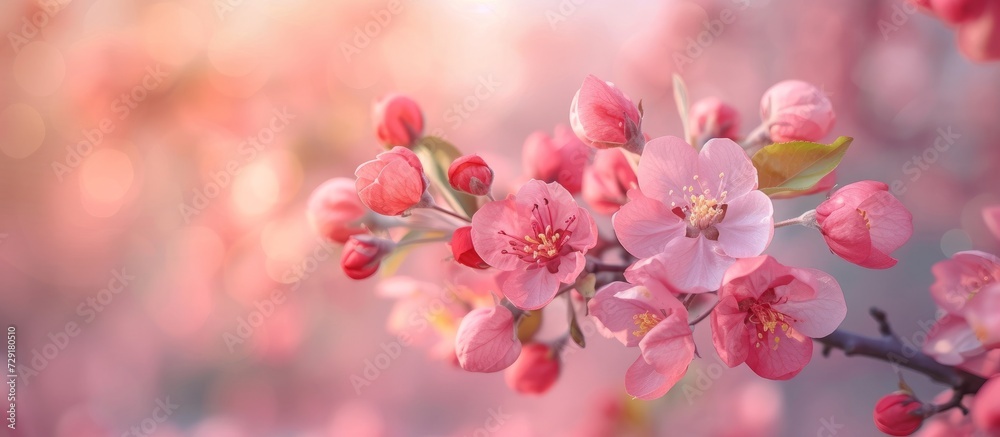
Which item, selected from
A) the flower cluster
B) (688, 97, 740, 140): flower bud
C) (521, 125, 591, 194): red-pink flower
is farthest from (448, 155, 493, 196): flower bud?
(688, 97, 740, 140): flower bud

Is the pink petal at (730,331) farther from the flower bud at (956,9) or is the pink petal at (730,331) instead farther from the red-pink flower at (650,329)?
the flower bud at (956,9)

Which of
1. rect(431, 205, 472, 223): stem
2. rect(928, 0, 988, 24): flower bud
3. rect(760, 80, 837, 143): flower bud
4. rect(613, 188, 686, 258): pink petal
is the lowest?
rect(431, 205, 472, 223): stem

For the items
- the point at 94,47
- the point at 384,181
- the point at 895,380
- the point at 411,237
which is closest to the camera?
the point at 384,181

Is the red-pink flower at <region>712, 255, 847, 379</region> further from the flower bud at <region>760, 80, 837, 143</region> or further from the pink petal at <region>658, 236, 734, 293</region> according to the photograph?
the flower bud at <region>760, 80, 837, 143</region>

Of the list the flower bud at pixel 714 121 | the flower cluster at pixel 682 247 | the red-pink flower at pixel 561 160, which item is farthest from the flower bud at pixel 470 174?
the flower bud at pixel 714 121

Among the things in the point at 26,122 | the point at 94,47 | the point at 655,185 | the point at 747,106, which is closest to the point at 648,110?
the point at 747,106

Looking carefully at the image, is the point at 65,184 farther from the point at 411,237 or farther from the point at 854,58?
the point at 854,58

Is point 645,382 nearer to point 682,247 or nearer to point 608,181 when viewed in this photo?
point 682,247
